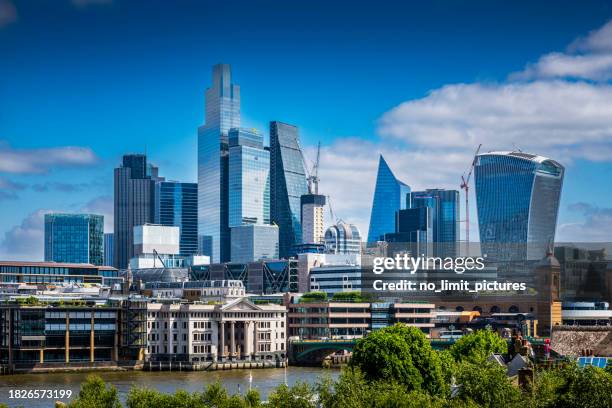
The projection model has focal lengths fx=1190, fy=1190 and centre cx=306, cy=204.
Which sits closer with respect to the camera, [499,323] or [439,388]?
[439,388]

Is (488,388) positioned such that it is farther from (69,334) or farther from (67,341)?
(69,334)

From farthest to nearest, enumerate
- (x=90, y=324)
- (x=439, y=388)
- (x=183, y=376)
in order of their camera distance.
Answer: (x=90, y=324)
(x=183, y=376)
(x=439, y=388)

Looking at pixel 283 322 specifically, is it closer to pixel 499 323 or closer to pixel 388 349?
pixel 499 323

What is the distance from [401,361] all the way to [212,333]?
6276cm

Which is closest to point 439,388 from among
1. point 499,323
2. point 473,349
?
point 473,349

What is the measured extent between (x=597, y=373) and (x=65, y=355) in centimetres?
9470

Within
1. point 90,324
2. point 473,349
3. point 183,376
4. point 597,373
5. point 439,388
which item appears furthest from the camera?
point 90,324

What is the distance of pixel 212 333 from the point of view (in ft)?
543

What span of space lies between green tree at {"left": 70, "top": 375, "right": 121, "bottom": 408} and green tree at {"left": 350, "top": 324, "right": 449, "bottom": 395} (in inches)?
1067

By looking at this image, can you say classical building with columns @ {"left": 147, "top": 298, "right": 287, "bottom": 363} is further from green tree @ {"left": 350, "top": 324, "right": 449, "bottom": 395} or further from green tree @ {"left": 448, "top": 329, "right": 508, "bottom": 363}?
green tree @ {"left": 350, "top": 324, "right": 449, "bottom": 395}

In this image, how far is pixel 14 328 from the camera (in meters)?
149

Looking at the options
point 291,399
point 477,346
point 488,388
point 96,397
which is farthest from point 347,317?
point 291,399

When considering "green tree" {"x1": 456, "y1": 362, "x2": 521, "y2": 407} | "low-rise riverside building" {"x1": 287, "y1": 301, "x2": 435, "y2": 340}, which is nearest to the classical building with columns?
"low-rise riverside building" {"x1": 287, "y1": 301, "x2": 435, "y2": 340}

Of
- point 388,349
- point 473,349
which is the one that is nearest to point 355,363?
point 388,349
